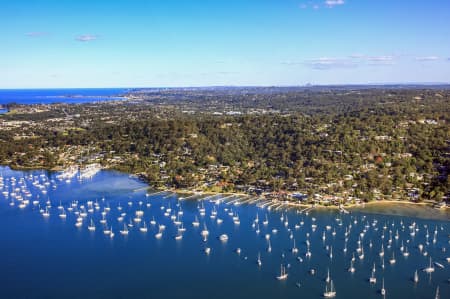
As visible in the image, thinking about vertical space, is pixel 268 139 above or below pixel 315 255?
above

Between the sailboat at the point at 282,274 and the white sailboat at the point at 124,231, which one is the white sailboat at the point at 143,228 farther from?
the sailboat at the point at 282,274

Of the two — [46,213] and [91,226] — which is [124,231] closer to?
[91,226]

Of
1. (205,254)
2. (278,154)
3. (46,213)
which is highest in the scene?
(278,154)

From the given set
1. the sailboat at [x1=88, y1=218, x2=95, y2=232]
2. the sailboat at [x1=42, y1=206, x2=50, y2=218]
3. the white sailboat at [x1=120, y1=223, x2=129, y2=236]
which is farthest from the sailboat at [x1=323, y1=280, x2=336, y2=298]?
the sailboat at [x1=42, y1=206, x2=50, y2=218]

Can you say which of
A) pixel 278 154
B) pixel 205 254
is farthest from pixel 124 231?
pixel 278 154

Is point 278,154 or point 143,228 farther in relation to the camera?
point 278,154

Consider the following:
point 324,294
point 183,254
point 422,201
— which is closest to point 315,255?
point 324,294

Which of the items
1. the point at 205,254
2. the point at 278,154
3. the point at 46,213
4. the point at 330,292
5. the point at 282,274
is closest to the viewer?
the point at 330,292

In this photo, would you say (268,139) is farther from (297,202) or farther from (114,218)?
(114,218)
